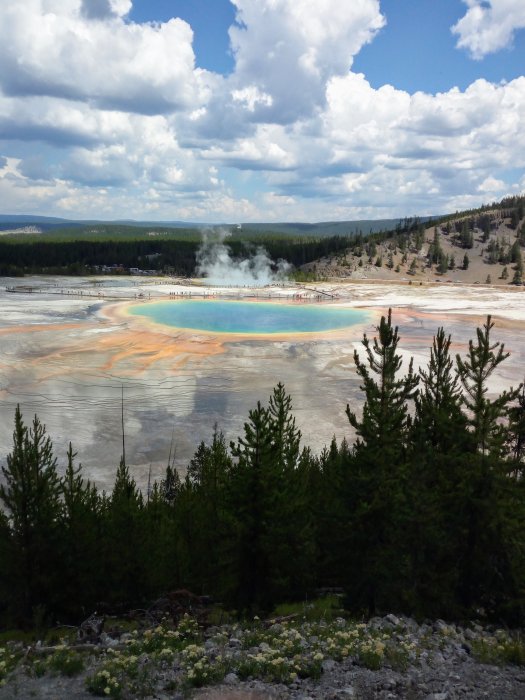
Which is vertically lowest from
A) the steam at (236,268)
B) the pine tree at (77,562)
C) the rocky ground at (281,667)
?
the pine tree at (77,562)

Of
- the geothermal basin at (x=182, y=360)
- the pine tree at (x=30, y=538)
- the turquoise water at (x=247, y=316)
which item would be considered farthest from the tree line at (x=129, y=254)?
the pine tree at (x=30, y=538)

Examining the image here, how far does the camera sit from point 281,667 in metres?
9.50

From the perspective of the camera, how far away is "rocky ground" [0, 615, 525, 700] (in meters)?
8.84

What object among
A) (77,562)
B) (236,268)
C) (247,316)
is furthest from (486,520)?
(236,268)

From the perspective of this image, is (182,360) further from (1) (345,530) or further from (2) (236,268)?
(2) (236,268)

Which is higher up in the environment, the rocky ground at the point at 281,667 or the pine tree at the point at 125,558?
the rocky ground at the point at 281,667

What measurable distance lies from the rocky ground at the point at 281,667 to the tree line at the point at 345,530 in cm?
206

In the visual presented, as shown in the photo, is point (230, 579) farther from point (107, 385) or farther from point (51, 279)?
point (51, 279)

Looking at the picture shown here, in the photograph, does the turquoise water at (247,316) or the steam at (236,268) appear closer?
the turquoise water at (247,316)

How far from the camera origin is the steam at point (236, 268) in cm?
12319

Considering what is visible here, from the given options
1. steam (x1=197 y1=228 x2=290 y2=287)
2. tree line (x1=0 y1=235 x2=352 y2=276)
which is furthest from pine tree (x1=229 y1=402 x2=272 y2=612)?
tree line (x1=0 y1=235 x2=352 y2=276)

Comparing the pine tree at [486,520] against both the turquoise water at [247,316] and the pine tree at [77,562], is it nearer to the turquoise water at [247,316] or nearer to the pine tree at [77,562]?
the pine tree at [77,562]

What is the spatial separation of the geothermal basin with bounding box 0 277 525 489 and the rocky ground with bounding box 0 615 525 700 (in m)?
14.4

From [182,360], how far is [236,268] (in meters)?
95.6
